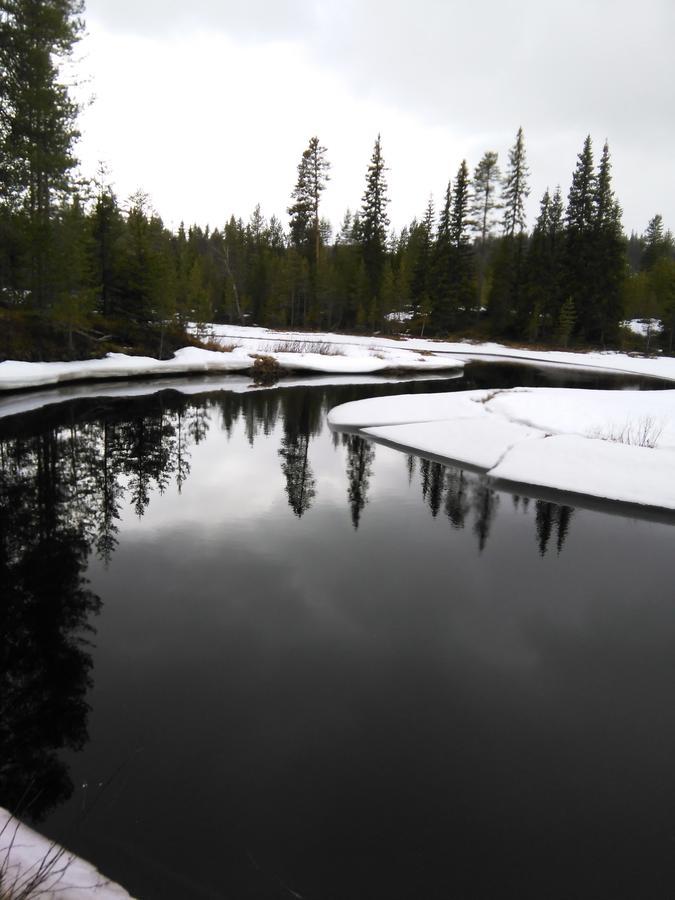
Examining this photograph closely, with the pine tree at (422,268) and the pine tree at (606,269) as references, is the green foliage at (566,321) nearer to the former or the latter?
the pine tree at (606,269)

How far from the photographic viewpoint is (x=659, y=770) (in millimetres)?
4219

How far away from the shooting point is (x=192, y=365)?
26734 mm

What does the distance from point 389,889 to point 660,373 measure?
3749 cm

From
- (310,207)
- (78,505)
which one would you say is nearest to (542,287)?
(310,207)

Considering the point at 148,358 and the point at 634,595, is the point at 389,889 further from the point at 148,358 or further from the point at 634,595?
the point at 148,358

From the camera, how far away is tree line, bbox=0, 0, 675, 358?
65.9ft

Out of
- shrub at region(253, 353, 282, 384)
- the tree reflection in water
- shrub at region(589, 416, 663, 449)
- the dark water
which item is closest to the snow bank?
shrub at region(253, 353, 282, 384)

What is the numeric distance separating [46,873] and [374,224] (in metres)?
60.5

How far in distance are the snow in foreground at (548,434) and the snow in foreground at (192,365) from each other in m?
10.3

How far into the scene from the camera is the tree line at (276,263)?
20.1m

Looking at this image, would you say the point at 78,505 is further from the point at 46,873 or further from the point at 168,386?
the point at 168,386

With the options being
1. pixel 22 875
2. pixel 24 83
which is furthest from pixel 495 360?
pixel 22 875

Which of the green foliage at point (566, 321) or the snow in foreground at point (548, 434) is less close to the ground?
the green foliage at point (566, 321)

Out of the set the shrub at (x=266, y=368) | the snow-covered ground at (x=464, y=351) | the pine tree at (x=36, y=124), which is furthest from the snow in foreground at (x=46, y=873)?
the snow-covered ground at (x=464, y=351)
